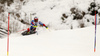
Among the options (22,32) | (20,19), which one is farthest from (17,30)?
(20,19)

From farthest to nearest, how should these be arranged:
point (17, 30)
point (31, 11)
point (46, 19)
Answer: point (31, 11) → point (46, 19) → point (17, 30)

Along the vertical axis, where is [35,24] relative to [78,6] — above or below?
below

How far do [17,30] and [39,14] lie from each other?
4.14 feet

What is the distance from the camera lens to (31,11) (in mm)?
5215

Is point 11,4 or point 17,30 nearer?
point 17,30

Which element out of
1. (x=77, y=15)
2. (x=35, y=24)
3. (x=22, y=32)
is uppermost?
(x=77, y=15)

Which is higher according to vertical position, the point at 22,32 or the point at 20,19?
the point at 20,19

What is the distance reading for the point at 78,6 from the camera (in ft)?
16.1

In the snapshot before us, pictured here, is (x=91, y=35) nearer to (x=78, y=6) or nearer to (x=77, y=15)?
(x=77, y=15)

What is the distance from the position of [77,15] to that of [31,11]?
213cm

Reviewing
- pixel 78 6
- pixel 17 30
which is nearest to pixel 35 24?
pixel 17 30

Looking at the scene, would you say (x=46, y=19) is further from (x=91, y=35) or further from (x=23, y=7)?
(x=91, y=35)

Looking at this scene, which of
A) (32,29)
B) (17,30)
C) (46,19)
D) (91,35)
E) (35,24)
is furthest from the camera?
(46,19)

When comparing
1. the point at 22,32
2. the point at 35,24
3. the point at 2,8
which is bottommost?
the point at 22,32
